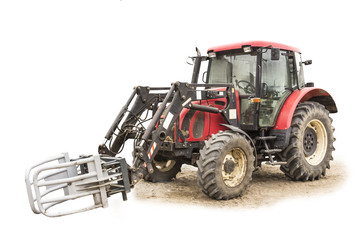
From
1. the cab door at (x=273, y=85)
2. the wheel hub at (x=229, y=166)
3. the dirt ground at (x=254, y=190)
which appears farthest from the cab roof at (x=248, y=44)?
the dirt ground at (x=254, y=190)

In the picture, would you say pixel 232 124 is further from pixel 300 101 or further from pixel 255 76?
pixel 300 101

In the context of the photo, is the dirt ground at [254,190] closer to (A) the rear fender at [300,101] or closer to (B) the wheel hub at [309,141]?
(B) the wheel hub at [309,141]

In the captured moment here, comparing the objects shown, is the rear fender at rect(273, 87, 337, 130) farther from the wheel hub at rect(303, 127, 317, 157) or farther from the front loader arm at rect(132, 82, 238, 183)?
the front loader arm at rect(132, 82, 238, 183)

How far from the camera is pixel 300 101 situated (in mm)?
8070

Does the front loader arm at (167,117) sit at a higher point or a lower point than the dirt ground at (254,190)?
higher

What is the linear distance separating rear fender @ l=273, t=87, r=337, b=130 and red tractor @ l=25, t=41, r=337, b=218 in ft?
0.06

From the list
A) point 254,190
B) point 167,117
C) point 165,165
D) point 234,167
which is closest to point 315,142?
point 254,190

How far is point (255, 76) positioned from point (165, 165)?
2340 mm

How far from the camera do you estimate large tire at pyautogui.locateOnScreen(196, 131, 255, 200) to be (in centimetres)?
612

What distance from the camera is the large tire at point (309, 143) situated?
294 inches

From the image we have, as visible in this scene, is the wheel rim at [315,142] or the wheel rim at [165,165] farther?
the wheel rim at [315,142]

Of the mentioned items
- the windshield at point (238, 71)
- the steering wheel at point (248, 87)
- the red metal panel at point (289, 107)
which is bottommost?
the red metal panel at point (289, 107)

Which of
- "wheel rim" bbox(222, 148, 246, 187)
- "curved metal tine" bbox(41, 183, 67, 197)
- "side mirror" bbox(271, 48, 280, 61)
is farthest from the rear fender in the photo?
"curved metal tine" bbox(41, 183, 67, 197)

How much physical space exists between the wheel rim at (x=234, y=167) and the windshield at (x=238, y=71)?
130cm
